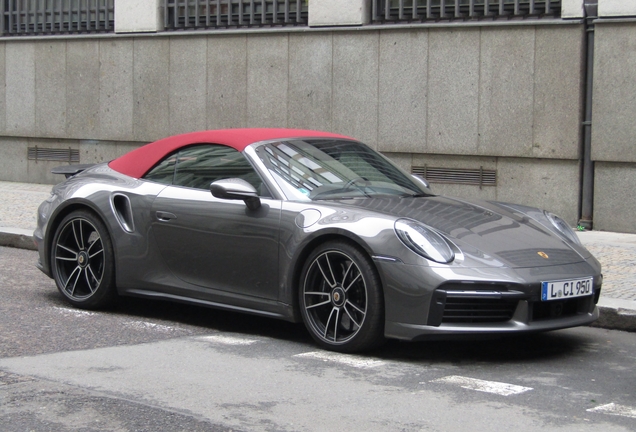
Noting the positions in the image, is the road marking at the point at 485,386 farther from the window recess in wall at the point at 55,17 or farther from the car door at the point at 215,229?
the window recess in wall at the point at 55,17

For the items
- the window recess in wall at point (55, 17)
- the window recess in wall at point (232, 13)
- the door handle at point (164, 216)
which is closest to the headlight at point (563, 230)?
the door handle at point (164, 216)

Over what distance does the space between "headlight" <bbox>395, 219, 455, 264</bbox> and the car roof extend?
1.41 meters

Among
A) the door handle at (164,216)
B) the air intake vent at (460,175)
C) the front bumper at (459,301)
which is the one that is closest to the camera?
the front bumper at (459,301)

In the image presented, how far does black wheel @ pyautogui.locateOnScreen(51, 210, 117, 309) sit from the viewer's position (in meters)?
7.43

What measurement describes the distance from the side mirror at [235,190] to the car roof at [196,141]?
45 centimetres

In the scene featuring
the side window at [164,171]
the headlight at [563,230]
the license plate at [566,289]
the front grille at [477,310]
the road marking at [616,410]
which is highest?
the side window at [164,171]

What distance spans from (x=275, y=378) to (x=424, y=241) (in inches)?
45.8

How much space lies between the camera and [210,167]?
7.14 metres

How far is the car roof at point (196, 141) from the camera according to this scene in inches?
280

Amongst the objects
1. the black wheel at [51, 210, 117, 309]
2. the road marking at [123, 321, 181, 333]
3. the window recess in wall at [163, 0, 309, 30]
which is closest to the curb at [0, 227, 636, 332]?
the road marking at [123, 321, 181, 333]

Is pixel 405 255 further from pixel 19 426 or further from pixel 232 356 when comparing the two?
pixel 19 426

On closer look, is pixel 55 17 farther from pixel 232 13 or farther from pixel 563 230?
pixel 563 230

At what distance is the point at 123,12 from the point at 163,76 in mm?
1337

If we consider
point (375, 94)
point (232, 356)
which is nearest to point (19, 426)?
point (232, 356)
